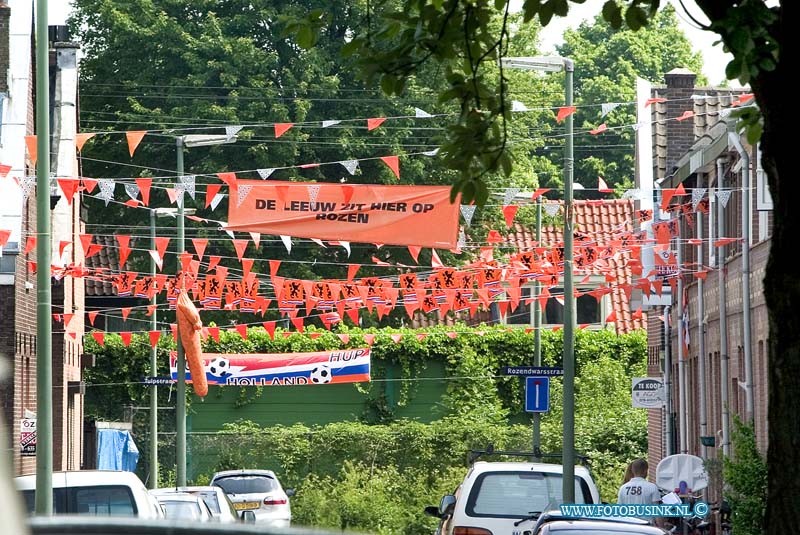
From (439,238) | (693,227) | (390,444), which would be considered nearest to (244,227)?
(439,238)

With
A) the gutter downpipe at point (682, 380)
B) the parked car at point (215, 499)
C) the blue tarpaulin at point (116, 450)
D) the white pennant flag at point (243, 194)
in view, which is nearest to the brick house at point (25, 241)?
the blue tarpaulin at point (116, 450)

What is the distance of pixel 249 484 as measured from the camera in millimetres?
32125

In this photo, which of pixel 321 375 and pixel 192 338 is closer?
pixel 192 338

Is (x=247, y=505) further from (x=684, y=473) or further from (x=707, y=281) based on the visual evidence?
(x=684, y=473)

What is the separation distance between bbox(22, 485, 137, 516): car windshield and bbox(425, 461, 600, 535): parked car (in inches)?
136

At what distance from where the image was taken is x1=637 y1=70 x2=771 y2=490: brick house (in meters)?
23.5

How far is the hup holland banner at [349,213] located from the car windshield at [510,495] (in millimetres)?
5416

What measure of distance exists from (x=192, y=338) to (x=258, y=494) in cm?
396

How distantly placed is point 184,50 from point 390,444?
12.8 metres

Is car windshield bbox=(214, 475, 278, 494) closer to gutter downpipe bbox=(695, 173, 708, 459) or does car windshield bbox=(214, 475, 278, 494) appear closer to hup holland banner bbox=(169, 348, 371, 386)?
hup holland banner bbox=(169, 348, 371, 386)

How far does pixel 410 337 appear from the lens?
43.2m

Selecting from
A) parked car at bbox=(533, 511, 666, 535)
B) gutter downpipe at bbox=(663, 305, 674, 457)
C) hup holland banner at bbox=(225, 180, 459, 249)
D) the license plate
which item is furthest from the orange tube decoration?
parked car at bbox=(533, 511, 666, 535)

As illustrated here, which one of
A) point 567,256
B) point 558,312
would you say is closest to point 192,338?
point 567,256

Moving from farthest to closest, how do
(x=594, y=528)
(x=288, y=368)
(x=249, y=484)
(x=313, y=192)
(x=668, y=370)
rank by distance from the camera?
(x=288, y=368)
(x=668, y=370)
(x=249, y=484)
(x=313, y=192)
(x=594, y=528)
